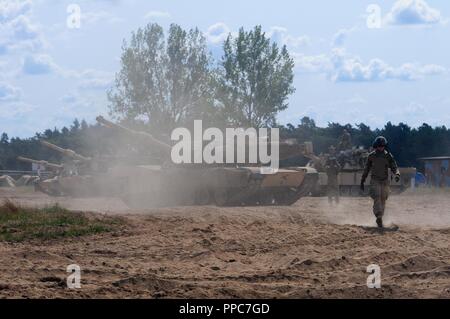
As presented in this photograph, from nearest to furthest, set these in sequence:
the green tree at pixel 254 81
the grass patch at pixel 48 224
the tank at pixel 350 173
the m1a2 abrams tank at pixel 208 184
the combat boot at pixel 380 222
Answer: the grass patch at pixel 48 224
the combat boot at pixel 380 222
the m1a2 abrams tank at pixel 208 184
the tank at pixel 350 173
the green tree at pixel 254 81

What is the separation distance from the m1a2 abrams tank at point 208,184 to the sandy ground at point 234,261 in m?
6.46

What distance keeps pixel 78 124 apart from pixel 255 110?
3054cm

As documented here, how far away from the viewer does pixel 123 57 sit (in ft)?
162

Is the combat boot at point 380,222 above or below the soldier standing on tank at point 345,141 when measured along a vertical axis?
below

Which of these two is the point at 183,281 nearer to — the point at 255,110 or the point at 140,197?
the point at 140,197

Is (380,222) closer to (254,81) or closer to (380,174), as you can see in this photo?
(380,174)

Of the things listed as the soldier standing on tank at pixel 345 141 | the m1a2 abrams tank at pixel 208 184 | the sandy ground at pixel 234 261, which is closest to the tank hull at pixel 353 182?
the soldier standing on tank at pixel 345 141

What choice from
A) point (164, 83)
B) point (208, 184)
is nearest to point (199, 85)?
point (164, 83)

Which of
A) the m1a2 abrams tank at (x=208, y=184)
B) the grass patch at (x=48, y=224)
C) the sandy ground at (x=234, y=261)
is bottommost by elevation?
the sandy ground at (x=234, y=261)

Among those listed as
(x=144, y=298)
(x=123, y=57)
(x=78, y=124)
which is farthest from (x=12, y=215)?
(x=78, y=124)

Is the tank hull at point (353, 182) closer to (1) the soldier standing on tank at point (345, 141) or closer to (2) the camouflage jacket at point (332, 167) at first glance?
(1) the soldier standing on tank at point (345, 141)

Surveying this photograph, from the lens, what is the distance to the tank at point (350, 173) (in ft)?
103

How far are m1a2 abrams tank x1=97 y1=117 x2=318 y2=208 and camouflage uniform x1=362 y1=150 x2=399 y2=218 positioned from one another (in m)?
7.51

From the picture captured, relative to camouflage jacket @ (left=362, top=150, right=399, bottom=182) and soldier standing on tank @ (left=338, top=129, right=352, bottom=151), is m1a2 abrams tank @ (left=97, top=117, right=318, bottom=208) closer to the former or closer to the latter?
soldier standing on tank @ (left=338, top=129, right=352, bottom=151)
